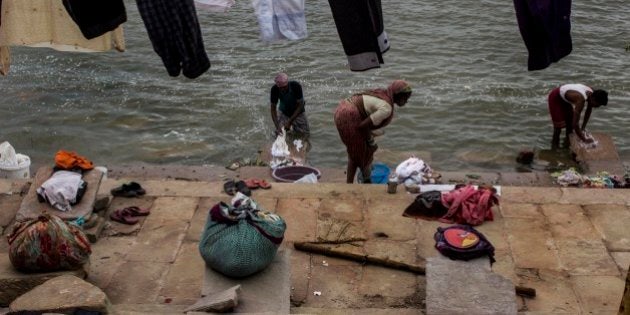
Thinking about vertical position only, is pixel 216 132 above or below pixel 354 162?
below

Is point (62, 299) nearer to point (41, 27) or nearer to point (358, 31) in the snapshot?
point (41, 27)

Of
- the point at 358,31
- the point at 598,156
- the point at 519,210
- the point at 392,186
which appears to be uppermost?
the point at 358,31

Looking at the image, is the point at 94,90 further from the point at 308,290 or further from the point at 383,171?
the point at 308,290

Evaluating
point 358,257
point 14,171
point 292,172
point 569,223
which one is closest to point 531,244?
point 569,223

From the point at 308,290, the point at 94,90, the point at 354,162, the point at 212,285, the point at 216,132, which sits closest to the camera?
the point at 212,285

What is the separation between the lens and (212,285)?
5402mm

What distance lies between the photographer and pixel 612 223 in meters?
7.10

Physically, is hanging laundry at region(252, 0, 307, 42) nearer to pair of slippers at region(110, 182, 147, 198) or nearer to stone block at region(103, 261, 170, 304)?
stone block at region(103, 261, 170, 304)

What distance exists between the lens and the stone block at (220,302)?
4949 mm

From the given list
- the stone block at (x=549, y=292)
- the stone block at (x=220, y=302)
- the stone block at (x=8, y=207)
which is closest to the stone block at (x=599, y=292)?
the stone block at (x=549, y=292)

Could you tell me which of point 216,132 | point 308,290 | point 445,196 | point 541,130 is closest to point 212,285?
point 308,290

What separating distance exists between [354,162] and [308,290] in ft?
7.99

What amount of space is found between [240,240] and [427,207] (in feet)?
7.77

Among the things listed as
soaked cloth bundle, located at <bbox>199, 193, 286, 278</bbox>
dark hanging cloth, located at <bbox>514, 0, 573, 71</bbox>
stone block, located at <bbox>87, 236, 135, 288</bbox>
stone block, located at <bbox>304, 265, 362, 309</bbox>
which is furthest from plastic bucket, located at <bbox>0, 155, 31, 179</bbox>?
dark hanging cloth, located at <bbox>514, 0, 573, 71</bbox>
